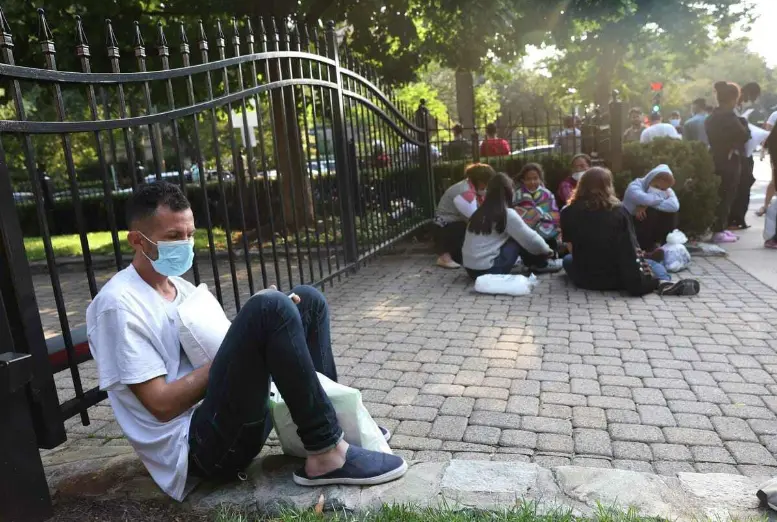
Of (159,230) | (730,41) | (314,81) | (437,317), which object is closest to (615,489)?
(159,230)

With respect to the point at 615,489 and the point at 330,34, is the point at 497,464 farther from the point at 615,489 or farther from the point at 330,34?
the point at 330,34

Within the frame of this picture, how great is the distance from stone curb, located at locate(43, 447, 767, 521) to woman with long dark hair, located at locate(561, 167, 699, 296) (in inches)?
146

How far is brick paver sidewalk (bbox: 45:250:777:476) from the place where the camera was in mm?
3176

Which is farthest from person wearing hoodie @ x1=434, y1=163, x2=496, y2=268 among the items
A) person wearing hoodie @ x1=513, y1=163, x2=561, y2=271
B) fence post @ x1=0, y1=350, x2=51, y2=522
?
fence post @ x1=0, y1=350, x2=51, y2=522

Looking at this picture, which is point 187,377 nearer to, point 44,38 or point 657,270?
point 44,38

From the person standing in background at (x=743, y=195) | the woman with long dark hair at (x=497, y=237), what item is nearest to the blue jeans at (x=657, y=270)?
the woman with long dark hair at (x=497, y=237)

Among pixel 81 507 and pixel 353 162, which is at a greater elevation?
pixel 353 162

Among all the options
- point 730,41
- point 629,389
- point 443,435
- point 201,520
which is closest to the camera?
point 201,520

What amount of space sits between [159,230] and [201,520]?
1175mm

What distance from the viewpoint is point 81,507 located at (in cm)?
261

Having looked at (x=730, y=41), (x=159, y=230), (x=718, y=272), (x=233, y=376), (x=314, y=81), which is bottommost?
(x=718, y=272)

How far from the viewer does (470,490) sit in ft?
8.27

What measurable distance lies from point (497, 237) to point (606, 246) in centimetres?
120

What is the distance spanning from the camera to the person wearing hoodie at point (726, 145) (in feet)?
28.5
